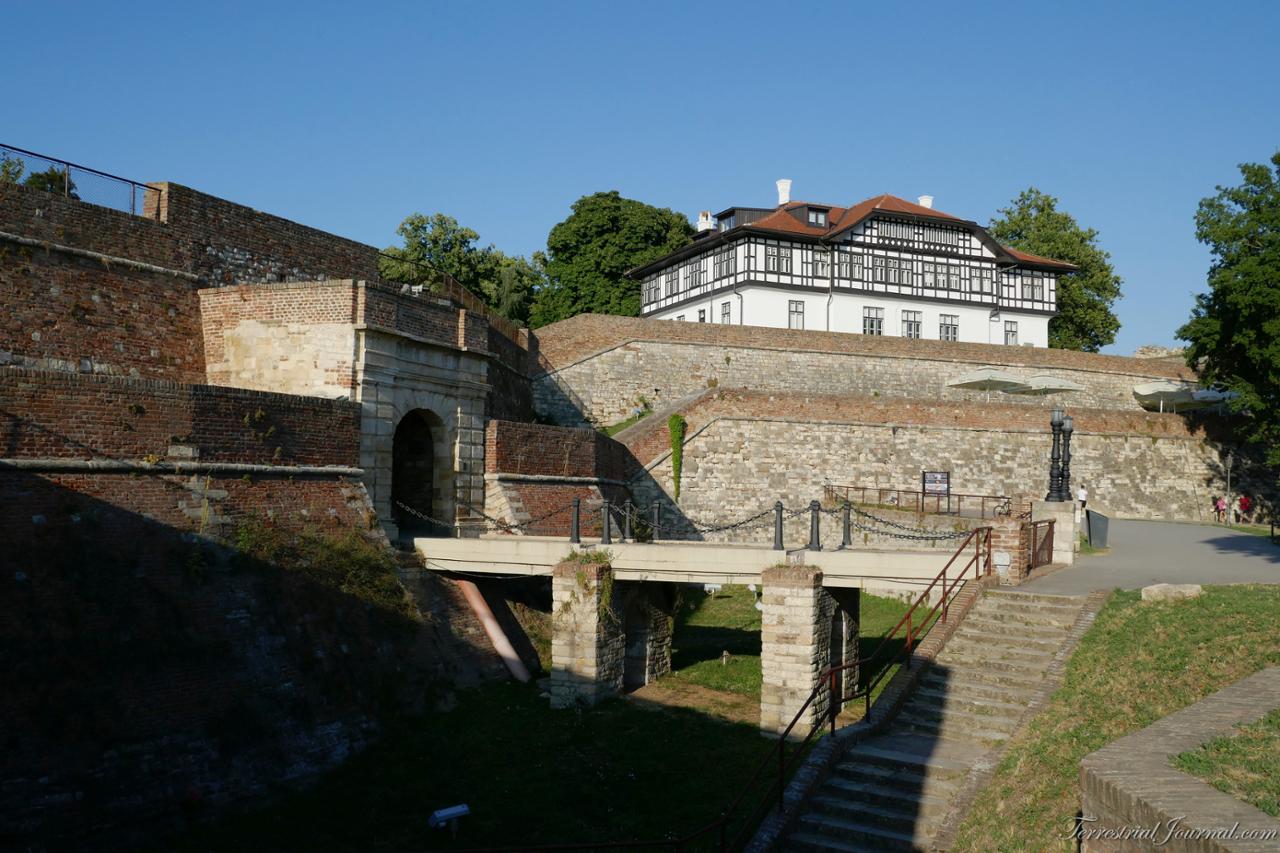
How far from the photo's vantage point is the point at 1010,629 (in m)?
14.1

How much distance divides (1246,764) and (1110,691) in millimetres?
3516

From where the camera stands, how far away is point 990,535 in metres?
16.0

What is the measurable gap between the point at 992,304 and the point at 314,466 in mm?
35707

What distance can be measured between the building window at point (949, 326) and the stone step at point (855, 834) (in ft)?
120

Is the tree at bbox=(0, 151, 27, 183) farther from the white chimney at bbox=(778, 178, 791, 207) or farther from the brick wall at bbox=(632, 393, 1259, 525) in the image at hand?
the white chimney at bbox=(778, 178, 791, 207)

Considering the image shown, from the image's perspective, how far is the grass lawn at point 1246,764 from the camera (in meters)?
7.34

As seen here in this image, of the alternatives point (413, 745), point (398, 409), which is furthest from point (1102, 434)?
point (413, 745)

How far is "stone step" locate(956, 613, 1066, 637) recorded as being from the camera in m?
13.8

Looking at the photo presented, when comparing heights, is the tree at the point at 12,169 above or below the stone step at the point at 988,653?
above

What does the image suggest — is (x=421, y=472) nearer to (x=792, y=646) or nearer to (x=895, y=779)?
(x=792, y=646)

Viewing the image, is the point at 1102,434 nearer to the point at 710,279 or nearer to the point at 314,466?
the point at 710,279

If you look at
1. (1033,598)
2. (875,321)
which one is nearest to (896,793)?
(1033,598)

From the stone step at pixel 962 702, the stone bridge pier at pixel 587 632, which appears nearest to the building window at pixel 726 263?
the stone bridge pier at pixel 587 632

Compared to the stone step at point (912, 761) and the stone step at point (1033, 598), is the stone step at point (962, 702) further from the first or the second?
the stone step at point (1033, 598)
